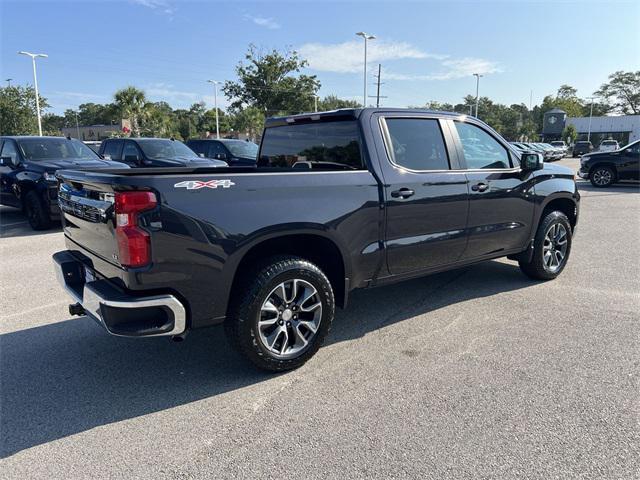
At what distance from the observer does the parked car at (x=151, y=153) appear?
11.7m

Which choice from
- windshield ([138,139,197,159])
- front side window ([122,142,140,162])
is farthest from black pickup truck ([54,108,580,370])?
front side window ([122,142,140,162])

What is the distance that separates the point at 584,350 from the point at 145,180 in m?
3.52

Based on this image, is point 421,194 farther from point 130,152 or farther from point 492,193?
point 130,152

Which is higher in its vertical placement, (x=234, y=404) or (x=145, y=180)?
(x=145, y=180)

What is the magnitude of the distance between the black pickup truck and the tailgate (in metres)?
0.01

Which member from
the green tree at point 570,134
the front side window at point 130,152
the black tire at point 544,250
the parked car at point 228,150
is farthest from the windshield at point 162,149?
the green tree at point 570,134

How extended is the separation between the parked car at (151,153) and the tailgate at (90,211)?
26.4 ft

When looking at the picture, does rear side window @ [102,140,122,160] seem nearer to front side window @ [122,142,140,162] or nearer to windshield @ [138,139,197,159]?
front side window @ [122,142,140,162]

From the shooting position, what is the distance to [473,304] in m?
4.87

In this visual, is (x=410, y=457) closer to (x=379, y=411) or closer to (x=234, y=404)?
(x=379, y=411)

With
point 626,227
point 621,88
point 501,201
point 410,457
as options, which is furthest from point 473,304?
point 621,88

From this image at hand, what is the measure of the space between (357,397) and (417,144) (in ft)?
7.43

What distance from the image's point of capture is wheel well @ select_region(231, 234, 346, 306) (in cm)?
334

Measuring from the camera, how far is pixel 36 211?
879cm
